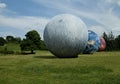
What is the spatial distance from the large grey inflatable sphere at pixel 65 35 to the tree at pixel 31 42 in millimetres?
28244

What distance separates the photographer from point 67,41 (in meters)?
27.5

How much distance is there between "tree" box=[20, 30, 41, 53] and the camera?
5709 centimetres

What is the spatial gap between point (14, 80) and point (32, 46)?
143ft

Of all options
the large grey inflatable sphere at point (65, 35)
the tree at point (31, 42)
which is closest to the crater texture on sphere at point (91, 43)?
the large grey inflatable sphere at point (65, 35)

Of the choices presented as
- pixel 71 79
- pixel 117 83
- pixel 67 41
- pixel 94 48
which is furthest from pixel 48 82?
pixel 94 48

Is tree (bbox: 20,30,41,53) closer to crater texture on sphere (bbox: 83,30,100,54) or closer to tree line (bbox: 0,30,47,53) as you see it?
tree line (bbox: 0,30,47,53)

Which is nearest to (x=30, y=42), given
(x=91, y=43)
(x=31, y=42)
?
(x=31, y=42)

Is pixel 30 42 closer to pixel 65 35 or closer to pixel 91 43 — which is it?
pixel 91 43

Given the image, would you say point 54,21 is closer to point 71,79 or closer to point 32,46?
point 71,79

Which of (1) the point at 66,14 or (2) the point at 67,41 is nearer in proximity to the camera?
(2) the point at 67,41

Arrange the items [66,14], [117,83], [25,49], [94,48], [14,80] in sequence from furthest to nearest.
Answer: [25,49] < [94,48] < [66,14] < [14,80] < [117,83]

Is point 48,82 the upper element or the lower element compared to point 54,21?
lower

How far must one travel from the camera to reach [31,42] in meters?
57.7

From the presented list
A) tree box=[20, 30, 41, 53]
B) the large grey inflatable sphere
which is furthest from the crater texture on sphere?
tree box=[20, 30, 41, 53]
